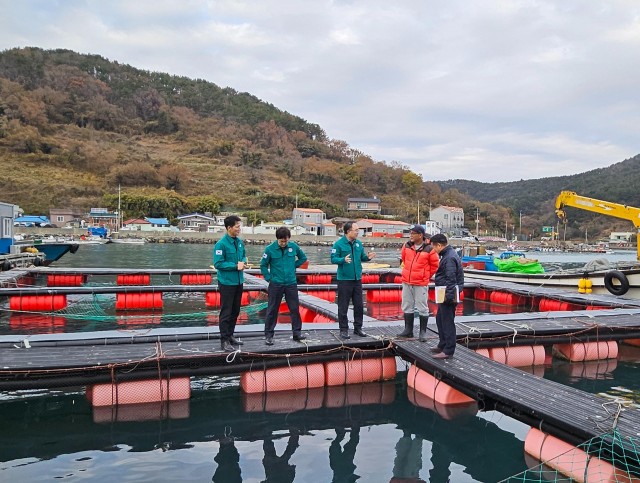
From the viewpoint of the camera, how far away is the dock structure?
5.36 meters

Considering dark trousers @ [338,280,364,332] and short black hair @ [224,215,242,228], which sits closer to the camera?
short black hair @ [224,215,242,228]

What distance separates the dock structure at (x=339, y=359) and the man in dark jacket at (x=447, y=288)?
275 millimetres

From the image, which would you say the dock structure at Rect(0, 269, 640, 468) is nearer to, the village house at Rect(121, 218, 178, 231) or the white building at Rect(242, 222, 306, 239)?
the white building at Rect(242, 222, 306, 239)

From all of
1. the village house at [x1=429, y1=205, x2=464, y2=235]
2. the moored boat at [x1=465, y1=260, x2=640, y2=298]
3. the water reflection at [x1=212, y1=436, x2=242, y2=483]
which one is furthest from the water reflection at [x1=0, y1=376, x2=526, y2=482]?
the village house at [x1=429, y1=205, x2=464, y2=235]

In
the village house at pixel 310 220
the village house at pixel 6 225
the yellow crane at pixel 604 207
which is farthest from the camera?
the village house at pixel 310 220

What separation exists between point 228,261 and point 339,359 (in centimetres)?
262

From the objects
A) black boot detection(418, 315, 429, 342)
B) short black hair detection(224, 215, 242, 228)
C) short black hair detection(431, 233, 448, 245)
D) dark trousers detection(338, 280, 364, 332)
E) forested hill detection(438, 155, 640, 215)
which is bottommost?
black boot detection(418, 315, 429, 342)

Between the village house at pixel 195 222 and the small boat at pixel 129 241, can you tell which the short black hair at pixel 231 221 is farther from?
the village house at pixel 195 222

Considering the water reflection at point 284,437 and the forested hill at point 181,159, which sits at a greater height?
the forested hill at point 181,159

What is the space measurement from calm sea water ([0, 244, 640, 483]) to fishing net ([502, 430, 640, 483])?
Result: 0.27 m

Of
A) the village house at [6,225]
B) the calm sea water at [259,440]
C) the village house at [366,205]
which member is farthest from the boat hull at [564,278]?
the village house at [366,205]

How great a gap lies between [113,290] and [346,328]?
33.6ft

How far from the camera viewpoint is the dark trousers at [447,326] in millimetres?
7160

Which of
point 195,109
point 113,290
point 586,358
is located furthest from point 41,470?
point 195,109
